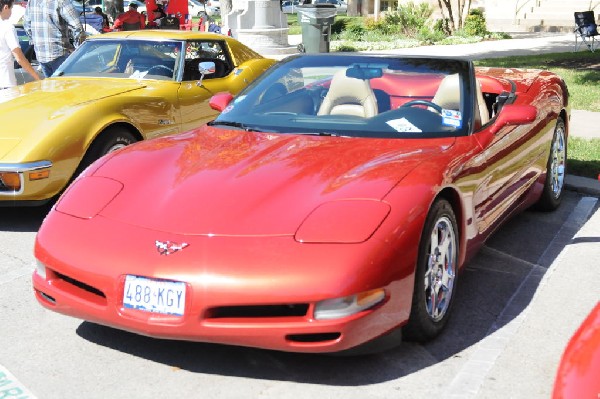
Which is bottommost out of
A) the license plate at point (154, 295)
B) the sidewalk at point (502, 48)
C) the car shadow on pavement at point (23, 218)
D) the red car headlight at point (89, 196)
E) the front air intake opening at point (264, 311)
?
the sidewalk at point (502, 48)

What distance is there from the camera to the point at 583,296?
4906 millimetres

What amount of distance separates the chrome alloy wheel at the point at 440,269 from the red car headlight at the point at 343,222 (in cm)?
40

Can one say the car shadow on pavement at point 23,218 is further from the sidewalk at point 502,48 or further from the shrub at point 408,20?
the shrub at point 408,20

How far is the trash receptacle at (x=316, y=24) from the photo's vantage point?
20.1 m

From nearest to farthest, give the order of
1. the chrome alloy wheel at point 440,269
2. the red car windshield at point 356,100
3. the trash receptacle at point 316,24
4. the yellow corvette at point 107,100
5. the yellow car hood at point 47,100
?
the chrome alloy wheel at point 440,269 < the red car windshield at point 356,100 < the yellow corvette at point 107,100 < the yellow car hood at point 47,100 < the trash receptacle at point 316,24

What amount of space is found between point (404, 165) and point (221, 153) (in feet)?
3.33

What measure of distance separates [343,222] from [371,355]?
710 millimetres

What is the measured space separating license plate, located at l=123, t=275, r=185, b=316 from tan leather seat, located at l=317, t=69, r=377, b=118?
2089mm

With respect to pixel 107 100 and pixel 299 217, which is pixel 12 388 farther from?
pixel 107 100

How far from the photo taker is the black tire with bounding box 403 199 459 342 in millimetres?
3979

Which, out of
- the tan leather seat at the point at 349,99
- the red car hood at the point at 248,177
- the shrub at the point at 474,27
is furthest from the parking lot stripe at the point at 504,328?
the shrub at the point at 474,27

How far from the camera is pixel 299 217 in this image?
3883mm

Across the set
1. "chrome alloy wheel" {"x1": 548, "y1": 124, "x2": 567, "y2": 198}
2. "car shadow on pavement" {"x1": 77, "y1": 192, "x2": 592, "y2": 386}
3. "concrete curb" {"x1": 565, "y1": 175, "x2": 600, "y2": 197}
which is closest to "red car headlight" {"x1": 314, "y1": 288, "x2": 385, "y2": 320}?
"car shadow on pavement" {"x1": 77, "y1": 192, "x2": 592, "y2": 386}

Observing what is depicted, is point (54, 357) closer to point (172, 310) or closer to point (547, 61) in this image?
point (172, 310)
